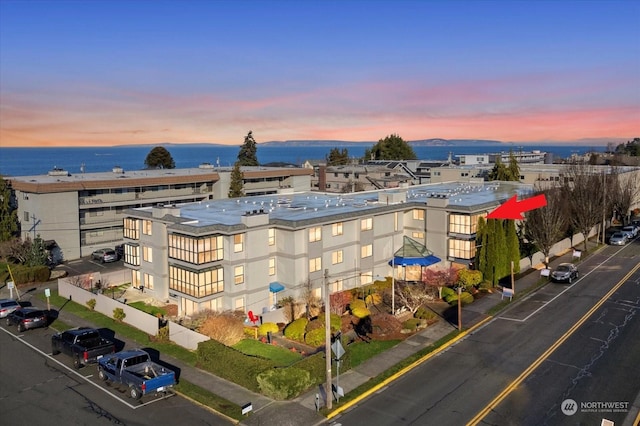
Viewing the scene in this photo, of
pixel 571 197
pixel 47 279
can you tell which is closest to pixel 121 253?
pixel 47 279

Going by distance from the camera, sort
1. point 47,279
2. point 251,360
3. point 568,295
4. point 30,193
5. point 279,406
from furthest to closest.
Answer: point 30,193
point 47,279
point 568,295
point 251,360
point 279,406

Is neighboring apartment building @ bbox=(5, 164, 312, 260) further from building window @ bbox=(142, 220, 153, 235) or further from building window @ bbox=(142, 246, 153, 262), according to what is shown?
building window @ bbox=(142, 220, 153, 235)

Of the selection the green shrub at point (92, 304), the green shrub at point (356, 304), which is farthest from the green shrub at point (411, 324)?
the green shrub at point (92, 304)

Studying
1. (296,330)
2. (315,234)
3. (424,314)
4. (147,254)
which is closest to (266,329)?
(296,330)

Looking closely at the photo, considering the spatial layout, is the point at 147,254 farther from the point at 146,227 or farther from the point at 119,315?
the point at 119,315

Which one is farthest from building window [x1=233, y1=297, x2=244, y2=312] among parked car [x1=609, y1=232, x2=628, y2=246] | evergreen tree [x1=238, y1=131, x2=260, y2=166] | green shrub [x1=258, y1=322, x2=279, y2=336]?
evergreen tree [x1=238, y1=131, x2=260, y2=166]

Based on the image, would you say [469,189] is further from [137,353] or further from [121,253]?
[137,353]
